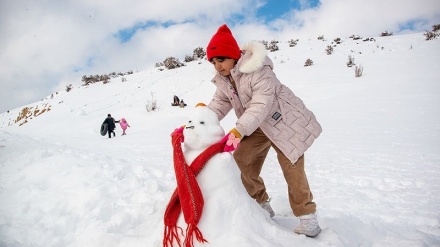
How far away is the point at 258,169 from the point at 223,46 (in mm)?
1147

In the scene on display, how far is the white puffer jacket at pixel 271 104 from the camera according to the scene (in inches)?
85.4

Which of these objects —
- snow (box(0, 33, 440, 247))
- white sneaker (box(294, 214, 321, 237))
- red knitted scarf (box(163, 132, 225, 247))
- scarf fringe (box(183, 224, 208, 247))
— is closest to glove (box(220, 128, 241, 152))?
red knitted scarf (box(163, 132, 225, 247))

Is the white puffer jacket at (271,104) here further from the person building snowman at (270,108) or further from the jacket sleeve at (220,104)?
the jacket sleeve at (220,104)

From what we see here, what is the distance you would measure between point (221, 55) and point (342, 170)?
2608 mm

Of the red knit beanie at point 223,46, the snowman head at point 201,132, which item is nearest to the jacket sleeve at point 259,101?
the snowman head at point 201,132

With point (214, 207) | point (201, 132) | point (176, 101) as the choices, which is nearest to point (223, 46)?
point (201, 132)

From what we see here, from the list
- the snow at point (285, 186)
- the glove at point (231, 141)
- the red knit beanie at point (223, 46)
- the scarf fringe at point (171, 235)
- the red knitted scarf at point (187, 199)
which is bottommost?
the snow at point (285, 186)

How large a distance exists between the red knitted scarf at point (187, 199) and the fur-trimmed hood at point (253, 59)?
2.11ft

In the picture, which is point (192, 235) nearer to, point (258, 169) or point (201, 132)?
point (201, 132)

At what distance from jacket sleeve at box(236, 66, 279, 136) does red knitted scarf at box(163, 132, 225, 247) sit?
237 millimetres

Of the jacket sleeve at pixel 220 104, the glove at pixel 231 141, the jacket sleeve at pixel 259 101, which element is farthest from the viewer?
the jacket sleeve at pixel 220 104

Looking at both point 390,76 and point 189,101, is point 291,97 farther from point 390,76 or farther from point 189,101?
point 189,101

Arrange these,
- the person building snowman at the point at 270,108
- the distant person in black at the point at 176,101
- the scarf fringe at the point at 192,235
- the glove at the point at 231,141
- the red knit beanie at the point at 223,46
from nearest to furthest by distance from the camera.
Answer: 1. the scarf fringe at the point at 192,235
2. the glove at the point at 231,141
3. the person building snowman at the point at 270,108
4. the red knit beanie at the point at 223,46
5. the distant person in black at the point at 176,101

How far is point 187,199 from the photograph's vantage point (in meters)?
1.75
